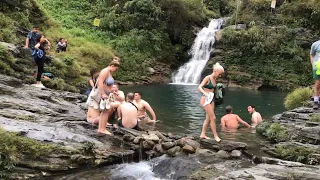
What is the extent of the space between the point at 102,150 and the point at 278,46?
24.4m

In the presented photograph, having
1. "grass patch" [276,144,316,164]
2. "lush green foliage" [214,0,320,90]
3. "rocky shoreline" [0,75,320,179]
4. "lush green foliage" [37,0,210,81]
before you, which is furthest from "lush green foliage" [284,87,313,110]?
"lush green foliage" [37,0,210,81]

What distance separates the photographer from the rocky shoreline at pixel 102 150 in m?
6.34

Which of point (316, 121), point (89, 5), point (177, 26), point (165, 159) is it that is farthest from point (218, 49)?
point (165, 159)

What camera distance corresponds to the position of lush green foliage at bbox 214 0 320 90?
27828mm

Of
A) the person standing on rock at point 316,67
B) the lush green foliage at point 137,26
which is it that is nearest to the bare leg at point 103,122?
the person standing on rock at point 316,67

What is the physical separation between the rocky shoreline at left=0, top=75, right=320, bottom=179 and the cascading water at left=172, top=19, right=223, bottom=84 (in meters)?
19.6

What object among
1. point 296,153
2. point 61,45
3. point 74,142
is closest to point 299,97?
point 296,153

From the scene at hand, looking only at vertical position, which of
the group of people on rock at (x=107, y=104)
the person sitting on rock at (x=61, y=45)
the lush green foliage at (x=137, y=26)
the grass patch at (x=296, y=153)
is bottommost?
the grass patch at (x=296, y=153)

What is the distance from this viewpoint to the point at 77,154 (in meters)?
6.86

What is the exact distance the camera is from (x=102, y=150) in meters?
7.38

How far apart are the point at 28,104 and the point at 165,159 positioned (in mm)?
4223

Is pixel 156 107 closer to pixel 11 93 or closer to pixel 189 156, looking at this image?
pixel 11 93

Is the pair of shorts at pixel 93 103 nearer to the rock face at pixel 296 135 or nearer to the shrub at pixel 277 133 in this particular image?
the rock face at pixel 296 135

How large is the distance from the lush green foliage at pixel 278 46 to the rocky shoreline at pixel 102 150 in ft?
62.6
